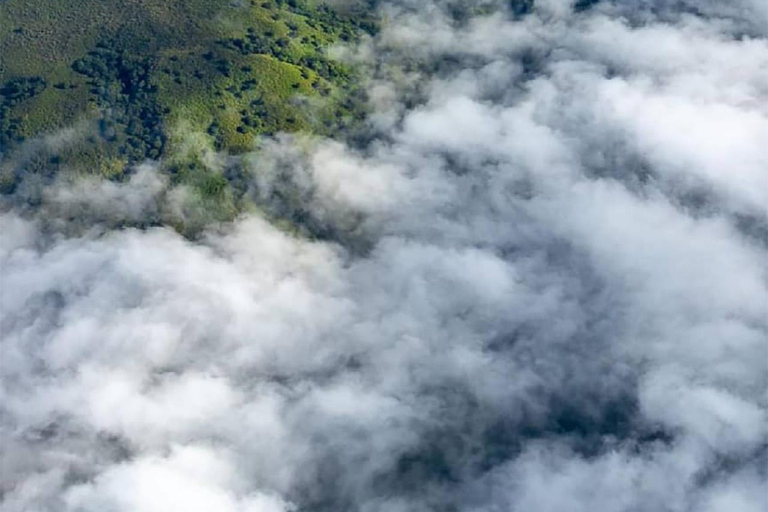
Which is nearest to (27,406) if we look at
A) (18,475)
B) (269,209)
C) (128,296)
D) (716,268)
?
(18,475)

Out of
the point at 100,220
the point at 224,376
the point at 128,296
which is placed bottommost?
the point at 224,376

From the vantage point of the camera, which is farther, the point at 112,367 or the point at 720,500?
the point at 112,367

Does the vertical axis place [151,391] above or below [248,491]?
above

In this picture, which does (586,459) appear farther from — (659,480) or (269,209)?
(269,209)

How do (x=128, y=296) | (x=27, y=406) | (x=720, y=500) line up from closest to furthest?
(x=720, y=500)
(x=27, y=406)
(x=128, y=296)

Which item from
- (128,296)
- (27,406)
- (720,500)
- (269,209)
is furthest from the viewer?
(269,209)

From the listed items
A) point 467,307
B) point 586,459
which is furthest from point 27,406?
point 586,459

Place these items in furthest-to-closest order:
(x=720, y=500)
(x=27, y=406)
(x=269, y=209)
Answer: (x=269, y=209) < (x=27, y=406) < (x=720, y=500)

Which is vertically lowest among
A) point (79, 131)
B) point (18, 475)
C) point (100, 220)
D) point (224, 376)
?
point (18, 475)

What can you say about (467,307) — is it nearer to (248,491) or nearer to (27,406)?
(248,491)
